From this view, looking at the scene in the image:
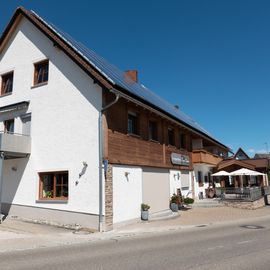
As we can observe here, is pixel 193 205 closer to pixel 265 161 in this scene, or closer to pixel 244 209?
pixel 244 209

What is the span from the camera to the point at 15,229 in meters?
13.8

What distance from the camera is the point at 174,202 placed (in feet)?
67.4

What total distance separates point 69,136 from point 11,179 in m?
4.80

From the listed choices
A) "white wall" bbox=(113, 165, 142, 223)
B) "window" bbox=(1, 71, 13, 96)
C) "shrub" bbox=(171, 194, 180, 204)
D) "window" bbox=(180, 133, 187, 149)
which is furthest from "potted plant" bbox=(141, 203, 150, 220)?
"window" bbox=(1, 71, 13, 96)

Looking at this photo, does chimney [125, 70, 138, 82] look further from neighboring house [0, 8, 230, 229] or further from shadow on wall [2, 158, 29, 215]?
shadow on wall [2, 158, 29, 215]

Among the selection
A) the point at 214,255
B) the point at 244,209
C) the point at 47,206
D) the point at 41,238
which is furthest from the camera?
the point at 244,209

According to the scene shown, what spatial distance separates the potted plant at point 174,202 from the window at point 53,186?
7573 mm

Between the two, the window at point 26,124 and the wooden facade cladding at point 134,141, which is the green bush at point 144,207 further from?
the window at point 26,124

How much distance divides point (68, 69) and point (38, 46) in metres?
3.00

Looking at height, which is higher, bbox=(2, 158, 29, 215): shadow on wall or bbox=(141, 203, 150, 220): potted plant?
bbox=(2, 158, 29, 215): shadow on wall

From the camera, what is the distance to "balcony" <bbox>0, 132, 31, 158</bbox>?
51.4ft

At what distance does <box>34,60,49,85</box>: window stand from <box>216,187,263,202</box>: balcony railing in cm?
1645

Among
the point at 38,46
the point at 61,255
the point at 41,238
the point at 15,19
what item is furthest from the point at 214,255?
the point at 15,19

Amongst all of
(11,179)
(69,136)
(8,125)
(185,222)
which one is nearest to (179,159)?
(185,222)
